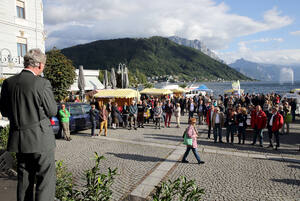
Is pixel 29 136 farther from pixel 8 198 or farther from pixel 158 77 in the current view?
pixel 158 77

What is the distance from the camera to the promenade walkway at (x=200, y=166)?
5137 millimetres

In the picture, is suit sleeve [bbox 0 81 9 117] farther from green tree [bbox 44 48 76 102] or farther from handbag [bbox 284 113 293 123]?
green tree [bbox 44 48 76 102]

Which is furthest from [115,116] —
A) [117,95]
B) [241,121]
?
[241,121]

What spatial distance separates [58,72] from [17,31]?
7106mm

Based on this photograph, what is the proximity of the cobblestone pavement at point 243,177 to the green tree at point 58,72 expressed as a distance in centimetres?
1336

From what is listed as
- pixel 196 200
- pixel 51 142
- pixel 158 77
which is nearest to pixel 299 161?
pixel 196 200

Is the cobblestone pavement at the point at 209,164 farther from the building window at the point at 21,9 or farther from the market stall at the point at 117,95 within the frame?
the building window at the point at 21,9

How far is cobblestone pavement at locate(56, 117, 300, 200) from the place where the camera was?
522cm

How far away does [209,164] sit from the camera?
7.13 m

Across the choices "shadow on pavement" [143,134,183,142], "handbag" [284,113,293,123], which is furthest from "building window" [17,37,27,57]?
"handbag" [284,113,293,123]

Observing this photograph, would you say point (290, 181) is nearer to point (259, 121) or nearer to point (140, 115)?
point (259, 121)

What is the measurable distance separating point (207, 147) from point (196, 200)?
7046mm

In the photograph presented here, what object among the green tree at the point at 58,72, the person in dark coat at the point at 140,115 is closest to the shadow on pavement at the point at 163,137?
the person in dark coat at the point at 140,115

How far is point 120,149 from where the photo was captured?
Answer: 29.1 feet
